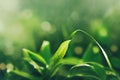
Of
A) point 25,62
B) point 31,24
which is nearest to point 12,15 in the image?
point 31,24

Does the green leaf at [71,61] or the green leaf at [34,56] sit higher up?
the green leaf at [34,56]

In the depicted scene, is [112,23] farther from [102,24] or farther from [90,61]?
[90,61]

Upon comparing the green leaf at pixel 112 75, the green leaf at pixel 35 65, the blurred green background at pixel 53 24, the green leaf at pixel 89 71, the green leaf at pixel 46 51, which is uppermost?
the blurred green background at pixel 53 24

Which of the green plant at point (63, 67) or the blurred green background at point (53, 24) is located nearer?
the green plant at point (63, 67)

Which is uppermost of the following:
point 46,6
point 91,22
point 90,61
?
point 46,6

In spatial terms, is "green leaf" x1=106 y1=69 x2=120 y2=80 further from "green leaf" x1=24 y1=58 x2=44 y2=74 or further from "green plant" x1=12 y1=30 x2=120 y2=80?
"green leaf" x1=24 y1=58 x2=44 y2=74

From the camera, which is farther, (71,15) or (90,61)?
(71,15)

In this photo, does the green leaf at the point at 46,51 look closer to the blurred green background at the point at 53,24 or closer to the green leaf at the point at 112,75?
the blurred green background at the point at 53,24

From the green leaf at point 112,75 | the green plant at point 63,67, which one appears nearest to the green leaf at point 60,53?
the green plant at point 63,67
